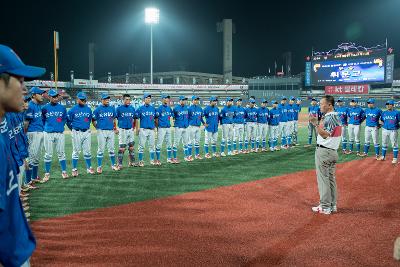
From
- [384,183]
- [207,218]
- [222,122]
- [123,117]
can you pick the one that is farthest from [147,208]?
[222,122]

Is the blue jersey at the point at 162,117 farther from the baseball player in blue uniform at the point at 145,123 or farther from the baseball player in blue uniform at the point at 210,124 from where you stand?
the baseball player in blue uniform at the point at 210,124

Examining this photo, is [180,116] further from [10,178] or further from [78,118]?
[10,178]

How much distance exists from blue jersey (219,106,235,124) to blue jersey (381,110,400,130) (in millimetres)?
5640

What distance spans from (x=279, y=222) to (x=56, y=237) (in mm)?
3608

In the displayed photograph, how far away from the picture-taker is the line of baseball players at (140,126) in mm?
8870

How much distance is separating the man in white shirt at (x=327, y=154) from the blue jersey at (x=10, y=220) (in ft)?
17.3

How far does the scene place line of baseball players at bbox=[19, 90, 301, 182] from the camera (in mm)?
8870

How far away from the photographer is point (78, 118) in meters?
9.50

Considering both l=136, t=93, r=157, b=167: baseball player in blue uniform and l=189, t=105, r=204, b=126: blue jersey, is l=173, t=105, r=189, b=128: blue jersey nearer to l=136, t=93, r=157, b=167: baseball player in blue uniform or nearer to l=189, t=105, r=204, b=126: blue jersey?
l=189, t=105, r=204, b=126: blue jersey

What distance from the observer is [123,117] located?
35.0 feet

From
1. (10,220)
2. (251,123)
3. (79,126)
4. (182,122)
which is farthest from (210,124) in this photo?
(10,220)

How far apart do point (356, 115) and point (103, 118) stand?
9901mm

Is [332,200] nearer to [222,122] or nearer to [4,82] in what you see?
[4,82]

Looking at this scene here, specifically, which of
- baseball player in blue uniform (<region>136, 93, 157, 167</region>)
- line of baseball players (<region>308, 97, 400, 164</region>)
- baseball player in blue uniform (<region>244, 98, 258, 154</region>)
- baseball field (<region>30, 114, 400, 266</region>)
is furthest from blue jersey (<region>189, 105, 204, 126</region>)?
line of baseball players (<region>308, 97, 400, 164</region>)
